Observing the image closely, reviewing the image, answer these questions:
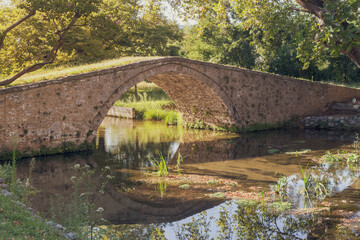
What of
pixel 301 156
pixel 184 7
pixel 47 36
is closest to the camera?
pixel 301 156

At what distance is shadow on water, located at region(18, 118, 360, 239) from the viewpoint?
7.35 m

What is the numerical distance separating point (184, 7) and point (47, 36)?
856 cm

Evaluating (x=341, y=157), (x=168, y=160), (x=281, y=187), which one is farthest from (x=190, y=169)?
(x=341, y=157)

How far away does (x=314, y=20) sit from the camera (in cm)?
1461

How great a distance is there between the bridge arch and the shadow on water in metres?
0.89

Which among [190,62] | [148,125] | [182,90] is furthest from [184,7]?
[148,125]

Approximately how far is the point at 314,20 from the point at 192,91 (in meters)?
5.97

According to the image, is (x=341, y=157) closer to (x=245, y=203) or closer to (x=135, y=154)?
(x=245, y=203)

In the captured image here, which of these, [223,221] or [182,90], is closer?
[223,221]

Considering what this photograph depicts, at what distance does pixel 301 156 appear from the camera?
12992 millimetres

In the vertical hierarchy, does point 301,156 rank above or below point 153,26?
below

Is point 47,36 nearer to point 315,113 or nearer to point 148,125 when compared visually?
point 148,125

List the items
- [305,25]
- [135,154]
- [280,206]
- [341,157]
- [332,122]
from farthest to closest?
[332,122]
[305,25]
[135,154]
[341,157]
[280,206]

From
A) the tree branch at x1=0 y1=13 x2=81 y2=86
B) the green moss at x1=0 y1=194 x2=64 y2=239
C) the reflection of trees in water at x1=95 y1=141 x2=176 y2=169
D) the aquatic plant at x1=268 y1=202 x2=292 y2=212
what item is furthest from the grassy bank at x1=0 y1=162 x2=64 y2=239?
the tree branch at x1=0 y1=13 x2=81 y2=86
